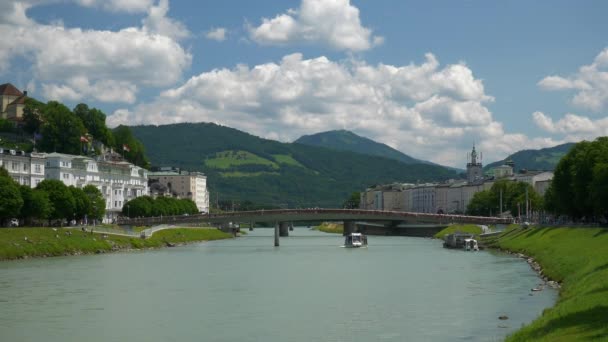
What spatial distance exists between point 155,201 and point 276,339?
378ft

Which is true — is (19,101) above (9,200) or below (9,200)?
above

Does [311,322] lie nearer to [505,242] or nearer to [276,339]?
[276,339]

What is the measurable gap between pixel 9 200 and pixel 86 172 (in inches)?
1996

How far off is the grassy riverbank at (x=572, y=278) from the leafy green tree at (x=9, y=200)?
155 ft

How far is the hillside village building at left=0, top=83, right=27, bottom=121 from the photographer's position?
162500 mm

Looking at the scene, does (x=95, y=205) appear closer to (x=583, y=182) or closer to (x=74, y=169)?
(x=74, y=169)

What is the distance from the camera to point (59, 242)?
275 ft

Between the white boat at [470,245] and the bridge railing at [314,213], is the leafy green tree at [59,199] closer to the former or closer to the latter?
the bridge railing at [314,213]

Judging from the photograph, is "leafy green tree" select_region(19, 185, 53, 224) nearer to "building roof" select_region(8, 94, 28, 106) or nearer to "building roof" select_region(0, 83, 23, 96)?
"building roof" select_region(8, 94, 28, 106)

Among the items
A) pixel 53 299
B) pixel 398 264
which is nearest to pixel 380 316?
pixel 53 299

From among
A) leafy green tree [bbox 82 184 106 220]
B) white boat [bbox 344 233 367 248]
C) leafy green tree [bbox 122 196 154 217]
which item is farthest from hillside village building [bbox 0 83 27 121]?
white boat [bbox 344 233 367 248]

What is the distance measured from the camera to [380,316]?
3728 centimetres

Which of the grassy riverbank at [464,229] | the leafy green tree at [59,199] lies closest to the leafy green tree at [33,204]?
the leafy green tree at [59,199]

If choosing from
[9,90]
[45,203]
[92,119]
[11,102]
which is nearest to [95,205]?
[45,203]
